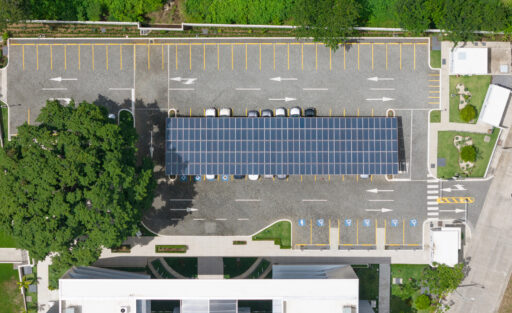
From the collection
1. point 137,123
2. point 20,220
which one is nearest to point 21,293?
point 20,220

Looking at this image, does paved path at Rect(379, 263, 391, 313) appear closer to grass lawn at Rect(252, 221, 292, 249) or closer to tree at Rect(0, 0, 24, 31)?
grass lawn at Rect(252, 221, 292, 249)

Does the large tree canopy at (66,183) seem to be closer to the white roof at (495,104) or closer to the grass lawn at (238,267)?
the grass lawn at (238,267)

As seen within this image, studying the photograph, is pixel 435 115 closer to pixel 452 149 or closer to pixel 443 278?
pixel 452 149

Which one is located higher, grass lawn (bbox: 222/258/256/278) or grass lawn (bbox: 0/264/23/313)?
grass lawn (bbox: 222/258/256/278)

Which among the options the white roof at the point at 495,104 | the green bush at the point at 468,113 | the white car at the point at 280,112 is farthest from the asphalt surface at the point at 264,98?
the white roof at the point at 495,104

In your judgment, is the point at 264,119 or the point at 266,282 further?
the point at 264,119

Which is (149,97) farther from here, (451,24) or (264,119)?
(451,24)

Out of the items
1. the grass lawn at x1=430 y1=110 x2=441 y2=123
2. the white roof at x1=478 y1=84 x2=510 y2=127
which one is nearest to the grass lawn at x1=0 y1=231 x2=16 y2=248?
the grass lawn at x1=430 y1=110 x2=441 y2=123
